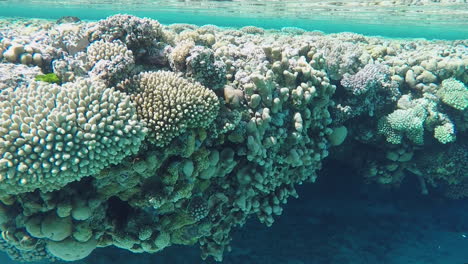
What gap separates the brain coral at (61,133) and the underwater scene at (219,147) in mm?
16

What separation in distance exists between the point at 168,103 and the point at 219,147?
4.30ft

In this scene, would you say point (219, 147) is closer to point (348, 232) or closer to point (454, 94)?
point (348, 232)

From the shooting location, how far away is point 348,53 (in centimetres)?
656

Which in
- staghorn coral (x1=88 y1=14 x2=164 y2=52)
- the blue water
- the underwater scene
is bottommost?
the blue water

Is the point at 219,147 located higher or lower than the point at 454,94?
lower

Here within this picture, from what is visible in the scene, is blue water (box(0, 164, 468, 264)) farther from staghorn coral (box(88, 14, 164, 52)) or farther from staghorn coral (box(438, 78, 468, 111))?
staghorn coral (box(88, 14, 164, 52))

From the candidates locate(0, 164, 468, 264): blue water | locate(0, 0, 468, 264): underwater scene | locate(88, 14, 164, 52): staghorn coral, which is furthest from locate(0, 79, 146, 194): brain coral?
locate(0, 164, 468, 264): blue water

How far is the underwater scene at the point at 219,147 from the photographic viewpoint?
10.8 feet

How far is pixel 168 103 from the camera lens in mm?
3633

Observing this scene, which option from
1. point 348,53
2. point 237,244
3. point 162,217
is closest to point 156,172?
point 162,217

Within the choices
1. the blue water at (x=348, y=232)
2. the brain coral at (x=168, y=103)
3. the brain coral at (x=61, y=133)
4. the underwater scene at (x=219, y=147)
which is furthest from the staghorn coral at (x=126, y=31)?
the blue water at (x=348, y=232)

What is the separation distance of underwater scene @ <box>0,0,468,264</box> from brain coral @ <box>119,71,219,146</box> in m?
0.02

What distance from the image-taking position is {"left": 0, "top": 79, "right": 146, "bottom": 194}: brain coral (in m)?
2.95

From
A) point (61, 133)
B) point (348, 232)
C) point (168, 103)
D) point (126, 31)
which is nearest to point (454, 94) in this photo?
point (348, 232)
